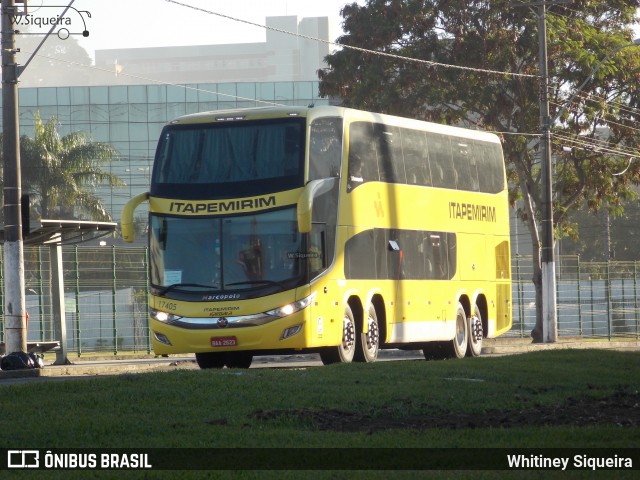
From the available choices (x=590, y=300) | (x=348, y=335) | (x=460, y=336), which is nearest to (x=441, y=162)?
(x=460, y=336)

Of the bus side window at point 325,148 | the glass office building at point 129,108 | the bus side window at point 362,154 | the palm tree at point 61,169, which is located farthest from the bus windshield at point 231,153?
the glass office building at point 129,108

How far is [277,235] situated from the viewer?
2236 cm

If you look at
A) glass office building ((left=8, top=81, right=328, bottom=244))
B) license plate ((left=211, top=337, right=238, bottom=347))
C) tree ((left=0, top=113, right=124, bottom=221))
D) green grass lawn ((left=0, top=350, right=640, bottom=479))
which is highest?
glass office building ((left=8, top=81, right=328, bottom=244))

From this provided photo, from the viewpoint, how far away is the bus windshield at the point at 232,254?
878 inches

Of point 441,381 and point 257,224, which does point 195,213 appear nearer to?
point 257,224

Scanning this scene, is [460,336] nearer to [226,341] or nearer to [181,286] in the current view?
[226,341]

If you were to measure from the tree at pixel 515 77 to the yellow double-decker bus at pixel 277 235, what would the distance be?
1615cm

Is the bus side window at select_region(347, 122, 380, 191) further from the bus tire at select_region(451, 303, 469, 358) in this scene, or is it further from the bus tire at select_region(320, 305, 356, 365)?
the bus tire at select_region(451, 303, 469, 358)

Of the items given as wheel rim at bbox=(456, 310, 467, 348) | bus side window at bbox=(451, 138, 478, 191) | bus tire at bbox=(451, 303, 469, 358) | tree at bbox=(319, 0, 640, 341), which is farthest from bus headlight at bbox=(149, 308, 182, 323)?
tree at bbox=(319, 0, 640, 341)

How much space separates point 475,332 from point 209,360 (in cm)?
752

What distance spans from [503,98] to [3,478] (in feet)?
111

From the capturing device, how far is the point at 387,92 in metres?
42.0

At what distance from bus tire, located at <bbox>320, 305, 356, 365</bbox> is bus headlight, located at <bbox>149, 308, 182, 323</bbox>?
2682mm

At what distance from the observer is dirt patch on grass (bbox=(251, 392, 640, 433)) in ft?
41.2
